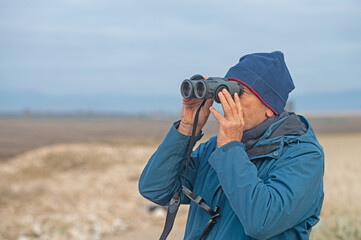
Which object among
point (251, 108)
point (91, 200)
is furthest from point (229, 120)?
point (91, 200)

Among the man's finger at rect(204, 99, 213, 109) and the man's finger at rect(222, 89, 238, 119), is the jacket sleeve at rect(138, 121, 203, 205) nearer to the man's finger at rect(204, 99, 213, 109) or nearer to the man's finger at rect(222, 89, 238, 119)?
the man's finger at rect(204, 99, 213, 109)

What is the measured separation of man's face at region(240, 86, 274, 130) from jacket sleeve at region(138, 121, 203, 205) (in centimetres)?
34

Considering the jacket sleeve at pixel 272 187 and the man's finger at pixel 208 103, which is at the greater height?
the man's finger at pixel 208 103

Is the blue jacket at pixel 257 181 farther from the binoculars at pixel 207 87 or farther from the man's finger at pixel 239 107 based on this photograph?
the binoculars at pixel 207 87

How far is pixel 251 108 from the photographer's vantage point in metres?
2.33

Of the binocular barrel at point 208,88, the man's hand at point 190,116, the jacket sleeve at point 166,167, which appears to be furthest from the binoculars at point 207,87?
the jacket sleeve at point 166,167

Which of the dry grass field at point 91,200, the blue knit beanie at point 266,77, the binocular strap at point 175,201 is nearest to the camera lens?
the blue knit beanie at point 266,77

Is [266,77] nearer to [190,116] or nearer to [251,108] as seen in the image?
[251,108]

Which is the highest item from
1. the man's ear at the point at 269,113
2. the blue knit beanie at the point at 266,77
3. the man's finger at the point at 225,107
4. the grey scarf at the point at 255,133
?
the blue knit beanie at the point at 266,77

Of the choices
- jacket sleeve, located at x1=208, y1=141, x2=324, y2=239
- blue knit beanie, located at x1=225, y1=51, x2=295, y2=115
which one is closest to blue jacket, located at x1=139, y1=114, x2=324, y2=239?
jacket sleeve, located at x1=208, y1=141, x2=324, y2=239

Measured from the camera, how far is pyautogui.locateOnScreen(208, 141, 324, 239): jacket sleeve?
199 cm

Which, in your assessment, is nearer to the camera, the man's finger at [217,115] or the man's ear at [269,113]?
the man's finger at [217,115]

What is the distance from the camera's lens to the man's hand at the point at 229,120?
2.15 metres

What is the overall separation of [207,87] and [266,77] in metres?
0.31
